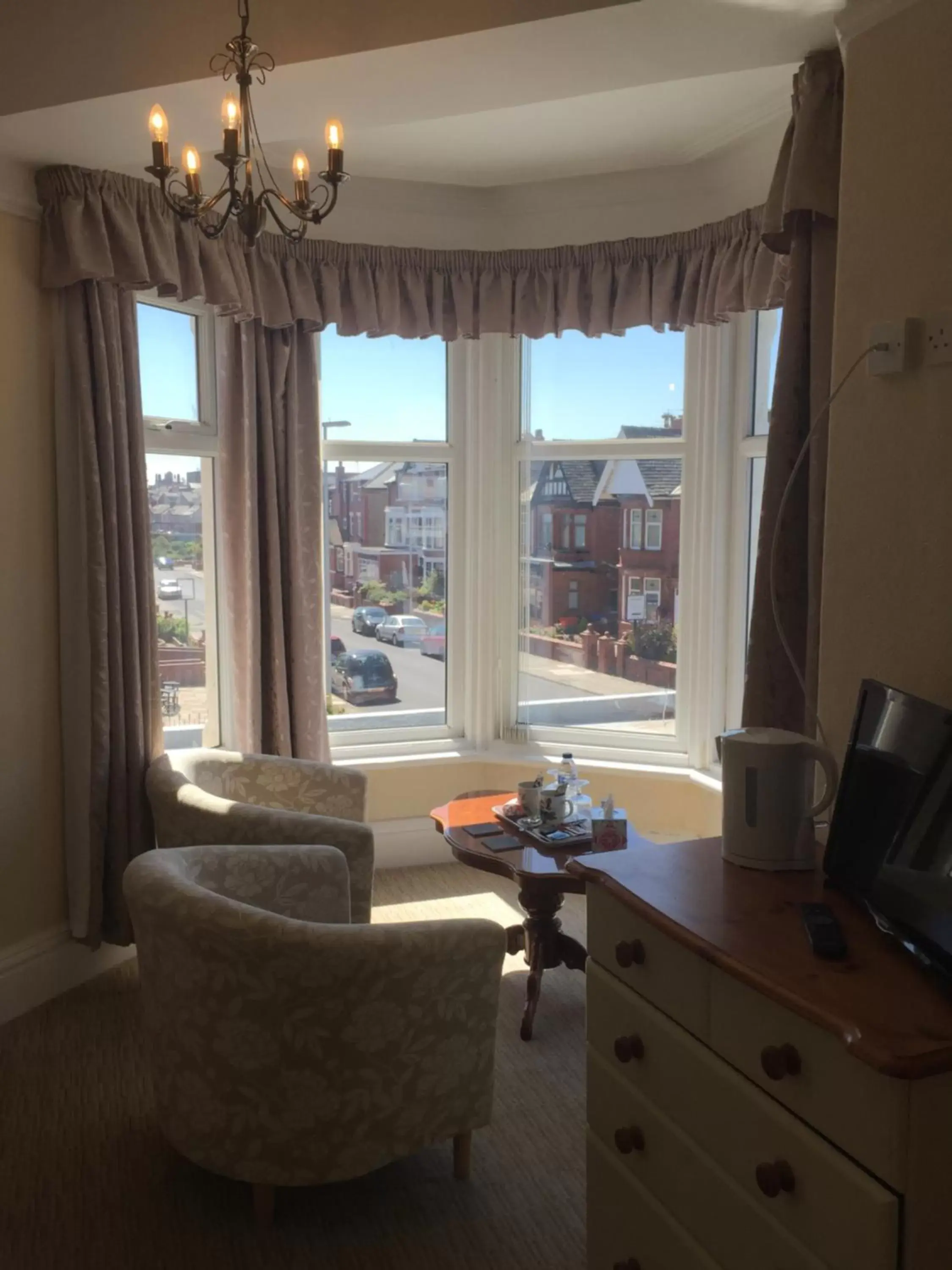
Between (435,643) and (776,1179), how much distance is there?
333cm

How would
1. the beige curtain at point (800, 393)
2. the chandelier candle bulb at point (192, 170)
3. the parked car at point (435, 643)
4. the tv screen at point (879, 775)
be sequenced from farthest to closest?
the parked car at point (435, 643)
the beige curtain at point (800, 393)
the chandelier candle bulb at point (192, 170)
the tv screen at point (879, 775)

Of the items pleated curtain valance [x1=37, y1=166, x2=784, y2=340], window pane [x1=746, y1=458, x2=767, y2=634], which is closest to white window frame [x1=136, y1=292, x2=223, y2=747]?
pleated curtain valance [x1=37, y1=166, x2=784, y2=340]

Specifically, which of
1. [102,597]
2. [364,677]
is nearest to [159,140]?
[102,597]

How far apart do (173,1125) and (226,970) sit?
467mm

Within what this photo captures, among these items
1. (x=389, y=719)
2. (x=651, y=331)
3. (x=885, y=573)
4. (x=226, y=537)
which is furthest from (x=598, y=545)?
(x=885, y=573)

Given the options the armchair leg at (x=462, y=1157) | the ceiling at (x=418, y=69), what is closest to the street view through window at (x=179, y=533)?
the ceiling at (x=418, y=69)

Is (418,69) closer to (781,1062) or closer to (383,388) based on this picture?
(383,388)

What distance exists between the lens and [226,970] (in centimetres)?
202

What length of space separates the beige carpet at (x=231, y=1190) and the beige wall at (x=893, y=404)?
1.26 m

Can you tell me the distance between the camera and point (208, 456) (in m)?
3.80

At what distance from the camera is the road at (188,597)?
3.86 meters

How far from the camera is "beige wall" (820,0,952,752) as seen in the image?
5.71 feet

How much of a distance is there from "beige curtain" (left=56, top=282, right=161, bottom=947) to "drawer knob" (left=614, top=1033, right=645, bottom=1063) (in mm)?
2075

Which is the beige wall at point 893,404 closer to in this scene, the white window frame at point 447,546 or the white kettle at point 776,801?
the white kettle at point 776,801
